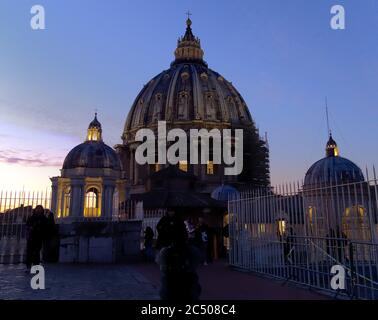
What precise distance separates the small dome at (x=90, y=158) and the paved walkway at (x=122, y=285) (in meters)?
33.8

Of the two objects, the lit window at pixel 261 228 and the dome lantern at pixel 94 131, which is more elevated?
the dome lantern at pixel 94 131

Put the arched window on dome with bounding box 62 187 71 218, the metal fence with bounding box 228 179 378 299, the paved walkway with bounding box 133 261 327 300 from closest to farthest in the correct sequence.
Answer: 1. the paved walkway with bounding box 133 261 327 300
2. the metal fence with bounding box 228 179 378 299
3. the arched window on dome with bounding box 62 187 71 218

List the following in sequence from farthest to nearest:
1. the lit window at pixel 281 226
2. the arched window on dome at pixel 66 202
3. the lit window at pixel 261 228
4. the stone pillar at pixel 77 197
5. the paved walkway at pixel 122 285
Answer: the arched window on dome at pixel 66 202
the stone pillar at pixel 77 197
the lit window at pixel 261 228
the lit window at pixel 281 226
the paved walkway at pixel 122 285

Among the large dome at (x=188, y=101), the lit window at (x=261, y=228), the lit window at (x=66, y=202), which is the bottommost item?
the lit window at (x=261, y=228)

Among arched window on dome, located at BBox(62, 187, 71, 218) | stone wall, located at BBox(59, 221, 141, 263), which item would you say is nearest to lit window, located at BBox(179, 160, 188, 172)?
arched window on dome, located at BBox(62, 187, 71, 218)

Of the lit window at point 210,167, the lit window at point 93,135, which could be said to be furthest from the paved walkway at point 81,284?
the lit window at point 210,167

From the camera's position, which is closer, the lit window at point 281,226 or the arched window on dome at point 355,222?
the arched window on dome at point 355,222

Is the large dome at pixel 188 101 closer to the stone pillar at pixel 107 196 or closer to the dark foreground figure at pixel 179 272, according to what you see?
the stone pillar at pixel 107 196

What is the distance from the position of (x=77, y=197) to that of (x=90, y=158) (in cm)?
519

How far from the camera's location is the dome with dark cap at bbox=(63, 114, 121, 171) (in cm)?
4447

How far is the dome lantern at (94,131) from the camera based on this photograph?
5172cm

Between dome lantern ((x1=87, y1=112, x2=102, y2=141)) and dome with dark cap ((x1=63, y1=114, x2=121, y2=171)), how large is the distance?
3959mm

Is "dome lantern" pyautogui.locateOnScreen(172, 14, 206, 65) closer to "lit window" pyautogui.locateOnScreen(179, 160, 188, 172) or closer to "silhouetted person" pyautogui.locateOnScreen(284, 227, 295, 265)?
"lit window" pyautogui.locateOnScreen(179, 160, 188, 172)
